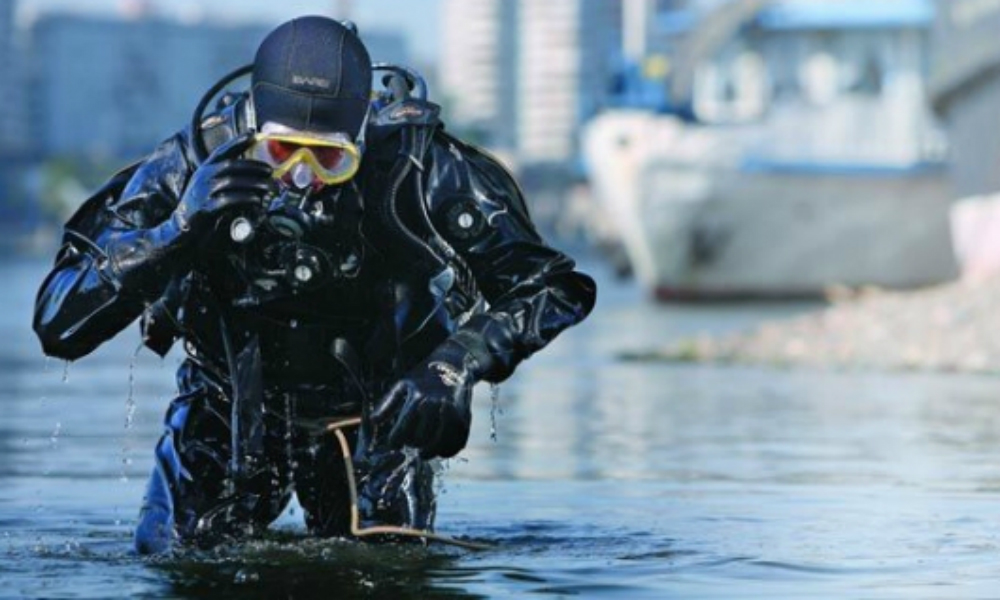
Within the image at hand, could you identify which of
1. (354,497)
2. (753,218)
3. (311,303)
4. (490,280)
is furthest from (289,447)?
(753,218)

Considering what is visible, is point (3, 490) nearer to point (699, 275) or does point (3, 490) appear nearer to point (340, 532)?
point (340, 532)

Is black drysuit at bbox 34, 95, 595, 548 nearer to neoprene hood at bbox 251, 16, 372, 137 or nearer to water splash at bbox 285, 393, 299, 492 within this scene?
water splash at bbox 285, 393, 299, 492

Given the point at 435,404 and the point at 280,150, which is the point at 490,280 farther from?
the point at 280,150

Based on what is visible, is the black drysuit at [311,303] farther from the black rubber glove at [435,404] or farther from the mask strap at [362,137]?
the mask strap at [362,137]

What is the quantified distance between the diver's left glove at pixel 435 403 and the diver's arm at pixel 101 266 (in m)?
0.65

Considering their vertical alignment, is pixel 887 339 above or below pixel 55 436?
above

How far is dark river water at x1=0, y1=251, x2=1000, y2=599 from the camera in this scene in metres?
7.47

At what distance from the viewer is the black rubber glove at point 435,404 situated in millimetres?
7055

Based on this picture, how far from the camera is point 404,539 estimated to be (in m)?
7.86

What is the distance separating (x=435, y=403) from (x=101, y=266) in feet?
2.99

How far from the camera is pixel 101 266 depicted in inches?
285

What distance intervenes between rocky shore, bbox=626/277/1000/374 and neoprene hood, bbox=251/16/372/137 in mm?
14656

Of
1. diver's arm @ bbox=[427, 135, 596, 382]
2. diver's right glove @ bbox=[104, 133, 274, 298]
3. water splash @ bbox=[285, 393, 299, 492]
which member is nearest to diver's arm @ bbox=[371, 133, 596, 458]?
diver's arm @ bbox=[427, 135, 596, 382]

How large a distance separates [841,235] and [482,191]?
168ft
